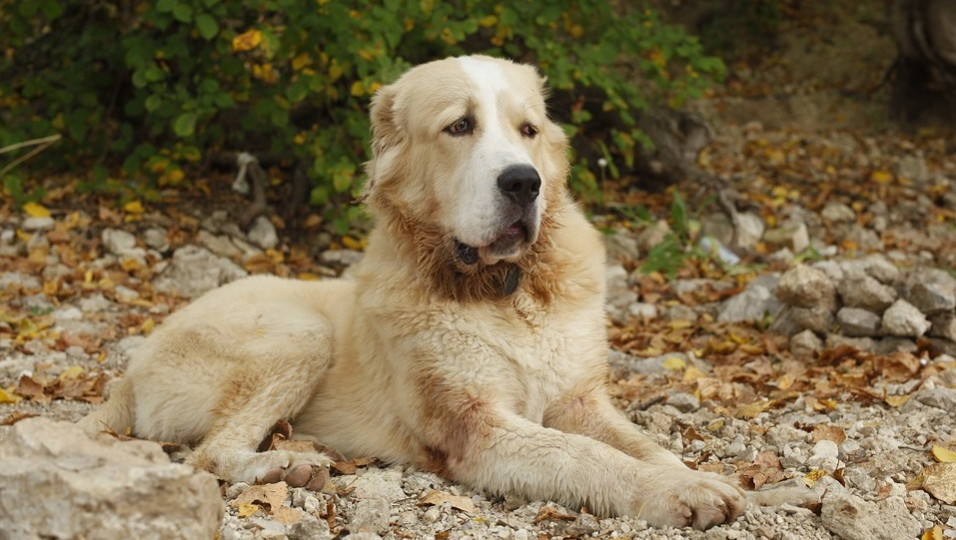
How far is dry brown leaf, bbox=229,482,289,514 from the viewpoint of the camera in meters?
3.13

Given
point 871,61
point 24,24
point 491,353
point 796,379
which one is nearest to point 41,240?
point 24,24

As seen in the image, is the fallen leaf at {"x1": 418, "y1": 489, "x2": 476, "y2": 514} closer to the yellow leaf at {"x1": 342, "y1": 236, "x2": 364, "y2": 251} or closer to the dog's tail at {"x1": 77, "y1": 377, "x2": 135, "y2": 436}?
the dog's tail at {"x1": 77, "y1": 377, "x2": 135, "y2": 436}

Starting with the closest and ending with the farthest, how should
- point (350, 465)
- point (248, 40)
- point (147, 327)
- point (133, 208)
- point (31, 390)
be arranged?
point (350, 465)
point (31, 390)
point (147, 327)
point (248, 40)
point (133, 208)

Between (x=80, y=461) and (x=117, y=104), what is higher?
(x=80, y=461)

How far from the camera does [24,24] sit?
24.2 ft

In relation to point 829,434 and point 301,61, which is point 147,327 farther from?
point 829,434

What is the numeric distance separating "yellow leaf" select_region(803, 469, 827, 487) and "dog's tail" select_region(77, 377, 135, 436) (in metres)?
2.63

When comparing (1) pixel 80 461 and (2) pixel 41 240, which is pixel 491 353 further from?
(2) pixel 41 240

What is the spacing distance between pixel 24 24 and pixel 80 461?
240 inches

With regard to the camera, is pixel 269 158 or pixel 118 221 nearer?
pixel 118 221

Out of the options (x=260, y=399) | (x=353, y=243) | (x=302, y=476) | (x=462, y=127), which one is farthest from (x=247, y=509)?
(x=353, y=243)

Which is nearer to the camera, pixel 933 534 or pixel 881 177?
pixel 933 534

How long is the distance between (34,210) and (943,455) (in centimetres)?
622

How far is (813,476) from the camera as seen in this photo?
3.31 m
